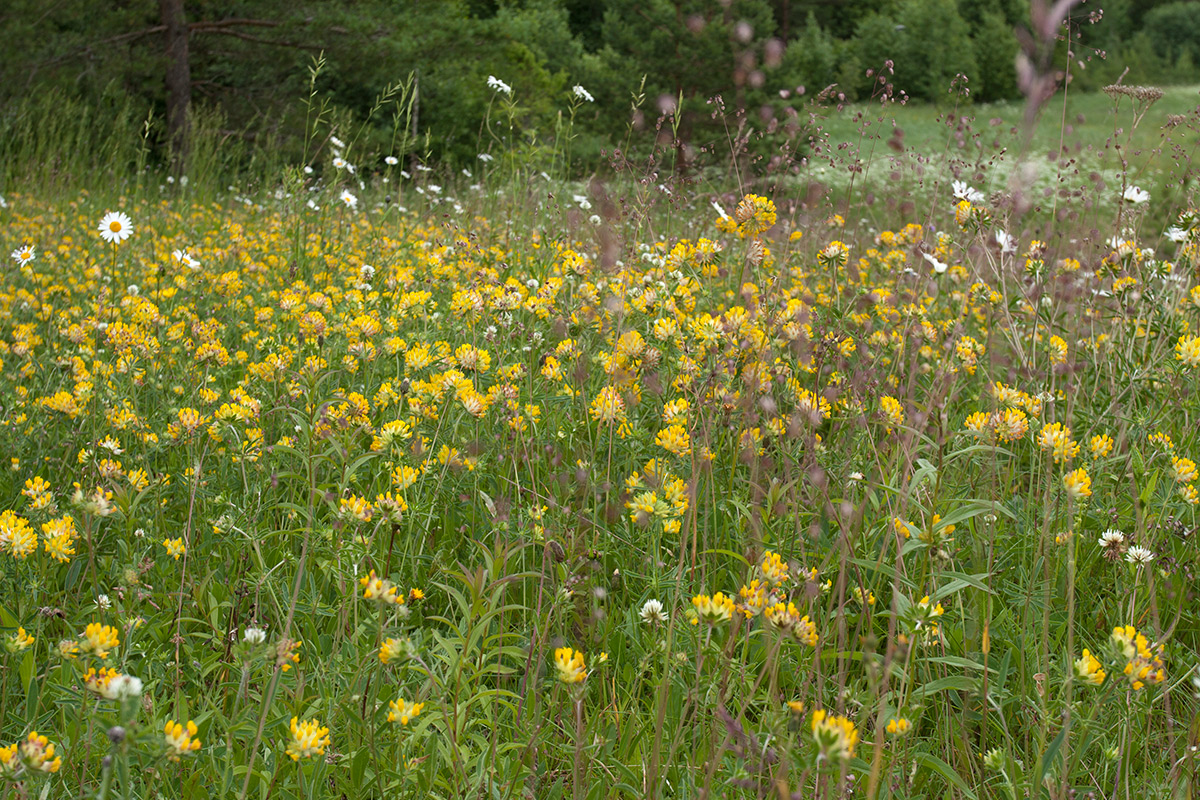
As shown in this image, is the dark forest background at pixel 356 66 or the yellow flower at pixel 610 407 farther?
the dark forest background at pixel 356 66

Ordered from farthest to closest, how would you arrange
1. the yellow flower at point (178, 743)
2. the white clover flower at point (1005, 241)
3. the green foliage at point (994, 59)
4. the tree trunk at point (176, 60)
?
1. the green foliage at point (994, 59)
2. the tree trunk at point (176, 60)
3. the white clover flower at point (1005, 241)
4. the yellow flower at point (178, 743)

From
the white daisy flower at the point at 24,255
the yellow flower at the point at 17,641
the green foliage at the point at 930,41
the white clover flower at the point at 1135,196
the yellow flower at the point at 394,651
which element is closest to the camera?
the yellow flower at the point at 394,651

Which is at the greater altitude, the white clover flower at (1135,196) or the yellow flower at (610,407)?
the white clover flower at (1135,196)

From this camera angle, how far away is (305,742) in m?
1.04

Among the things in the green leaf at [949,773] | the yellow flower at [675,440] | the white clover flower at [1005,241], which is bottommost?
the green leaf at [949,773]

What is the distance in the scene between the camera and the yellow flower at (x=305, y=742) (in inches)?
40.7

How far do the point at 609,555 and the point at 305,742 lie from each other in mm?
792

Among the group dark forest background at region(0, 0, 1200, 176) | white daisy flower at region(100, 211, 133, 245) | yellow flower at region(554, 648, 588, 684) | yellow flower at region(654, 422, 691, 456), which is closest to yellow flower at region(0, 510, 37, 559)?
yellow flower at region(554, 648, 588, 684)

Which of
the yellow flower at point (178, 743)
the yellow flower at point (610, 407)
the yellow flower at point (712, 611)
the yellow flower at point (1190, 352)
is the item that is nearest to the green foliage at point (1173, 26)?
the yellow flower at point (1190, 352)

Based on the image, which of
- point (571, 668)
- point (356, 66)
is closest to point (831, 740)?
point (571, 668)

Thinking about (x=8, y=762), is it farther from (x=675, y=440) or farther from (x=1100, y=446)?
(x=1100, y=446)

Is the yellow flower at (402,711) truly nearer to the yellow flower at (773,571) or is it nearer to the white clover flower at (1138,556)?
the yellow flower at (773,571)

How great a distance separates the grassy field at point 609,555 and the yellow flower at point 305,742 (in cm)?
1

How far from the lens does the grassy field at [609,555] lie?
1.11 meters
